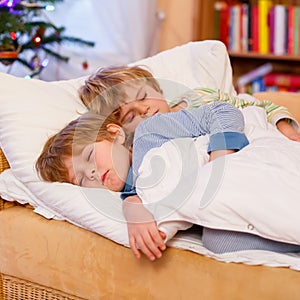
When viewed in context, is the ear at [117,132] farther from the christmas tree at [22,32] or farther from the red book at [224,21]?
the red book at [224,21]

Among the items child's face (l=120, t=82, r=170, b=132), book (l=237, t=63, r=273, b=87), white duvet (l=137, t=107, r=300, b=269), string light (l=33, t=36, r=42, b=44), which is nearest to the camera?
white duvet (l=137, t=107, r=300, b=269)

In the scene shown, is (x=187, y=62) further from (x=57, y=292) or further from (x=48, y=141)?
(x=57, y=292)

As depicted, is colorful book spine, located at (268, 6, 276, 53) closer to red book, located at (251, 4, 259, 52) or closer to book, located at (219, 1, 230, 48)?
red book, located at (251, 4, 259, 52)

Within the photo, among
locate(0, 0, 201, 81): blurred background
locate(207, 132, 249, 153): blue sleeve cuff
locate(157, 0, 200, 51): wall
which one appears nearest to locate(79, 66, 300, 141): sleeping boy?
locate(207, 132, 249, 153): blue sleeve cuff

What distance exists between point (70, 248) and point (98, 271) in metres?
0.08

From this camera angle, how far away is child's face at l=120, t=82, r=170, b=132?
4.73 ft

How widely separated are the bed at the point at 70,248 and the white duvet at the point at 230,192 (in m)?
0.04

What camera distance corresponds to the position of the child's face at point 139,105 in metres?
1.44

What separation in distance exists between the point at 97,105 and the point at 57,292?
0.48m

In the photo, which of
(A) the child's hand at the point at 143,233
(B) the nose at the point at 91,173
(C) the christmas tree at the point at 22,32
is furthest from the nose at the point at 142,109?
(C) the christmas tree at the point at 22,32

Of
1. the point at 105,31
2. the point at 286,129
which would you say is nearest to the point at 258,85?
the point at 105,31

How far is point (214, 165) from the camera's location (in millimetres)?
1095

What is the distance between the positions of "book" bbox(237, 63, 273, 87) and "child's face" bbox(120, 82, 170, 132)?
1486 millimetres

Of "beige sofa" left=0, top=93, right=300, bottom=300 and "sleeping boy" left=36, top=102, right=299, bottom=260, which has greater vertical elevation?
"sleeping boy" left=36, top=102, right=299, bottom=260
